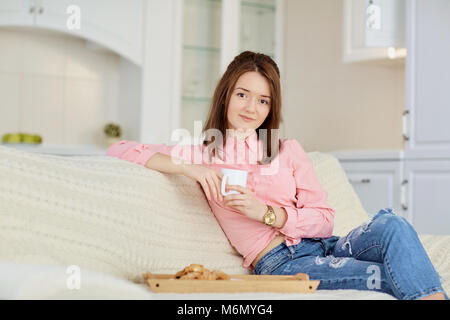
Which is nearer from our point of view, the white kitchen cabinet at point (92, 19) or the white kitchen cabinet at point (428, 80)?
the white kitchen cabinet at point (428, 80)

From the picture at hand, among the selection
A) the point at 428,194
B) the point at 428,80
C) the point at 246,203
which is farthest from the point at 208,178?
the point at 428,80

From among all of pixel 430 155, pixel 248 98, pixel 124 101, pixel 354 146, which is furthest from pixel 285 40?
pixel 248 98

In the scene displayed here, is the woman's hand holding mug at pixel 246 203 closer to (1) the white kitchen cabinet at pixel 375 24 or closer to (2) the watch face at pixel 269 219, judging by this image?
(2) the watch face at pixel 269 219

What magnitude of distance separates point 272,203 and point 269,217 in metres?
0.10

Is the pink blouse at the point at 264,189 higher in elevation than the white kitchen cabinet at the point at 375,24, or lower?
lower

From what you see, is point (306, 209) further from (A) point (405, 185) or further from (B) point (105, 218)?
(A) point (405, 185)

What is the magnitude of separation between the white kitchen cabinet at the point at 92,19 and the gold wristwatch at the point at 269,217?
2.34 m

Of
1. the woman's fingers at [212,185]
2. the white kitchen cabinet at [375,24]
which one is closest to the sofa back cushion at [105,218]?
the woman's fingers at [212,185]

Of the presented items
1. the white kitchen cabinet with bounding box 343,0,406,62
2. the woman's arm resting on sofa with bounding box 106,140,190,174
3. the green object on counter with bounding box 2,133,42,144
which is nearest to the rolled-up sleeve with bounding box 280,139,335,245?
the woman's arm resting on sofa with bounding box 106,140,190,174

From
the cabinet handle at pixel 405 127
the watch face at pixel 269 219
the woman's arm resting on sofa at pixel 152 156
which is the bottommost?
the watch face at pixel 269 219

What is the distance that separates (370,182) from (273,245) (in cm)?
184

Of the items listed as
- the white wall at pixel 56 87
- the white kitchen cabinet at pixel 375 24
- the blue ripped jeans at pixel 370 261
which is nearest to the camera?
the blue ripped jeans at pixel 370 261

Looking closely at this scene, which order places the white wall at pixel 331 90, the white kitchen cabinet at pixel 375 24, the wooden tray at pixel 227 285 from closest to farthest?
the wooden tray at pixel 227 285, the white kitchen cabinet at pixel 375 24, the white wall at pixel 331 90

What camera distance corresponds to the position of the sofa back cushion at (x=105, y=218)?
1239 millimetres
